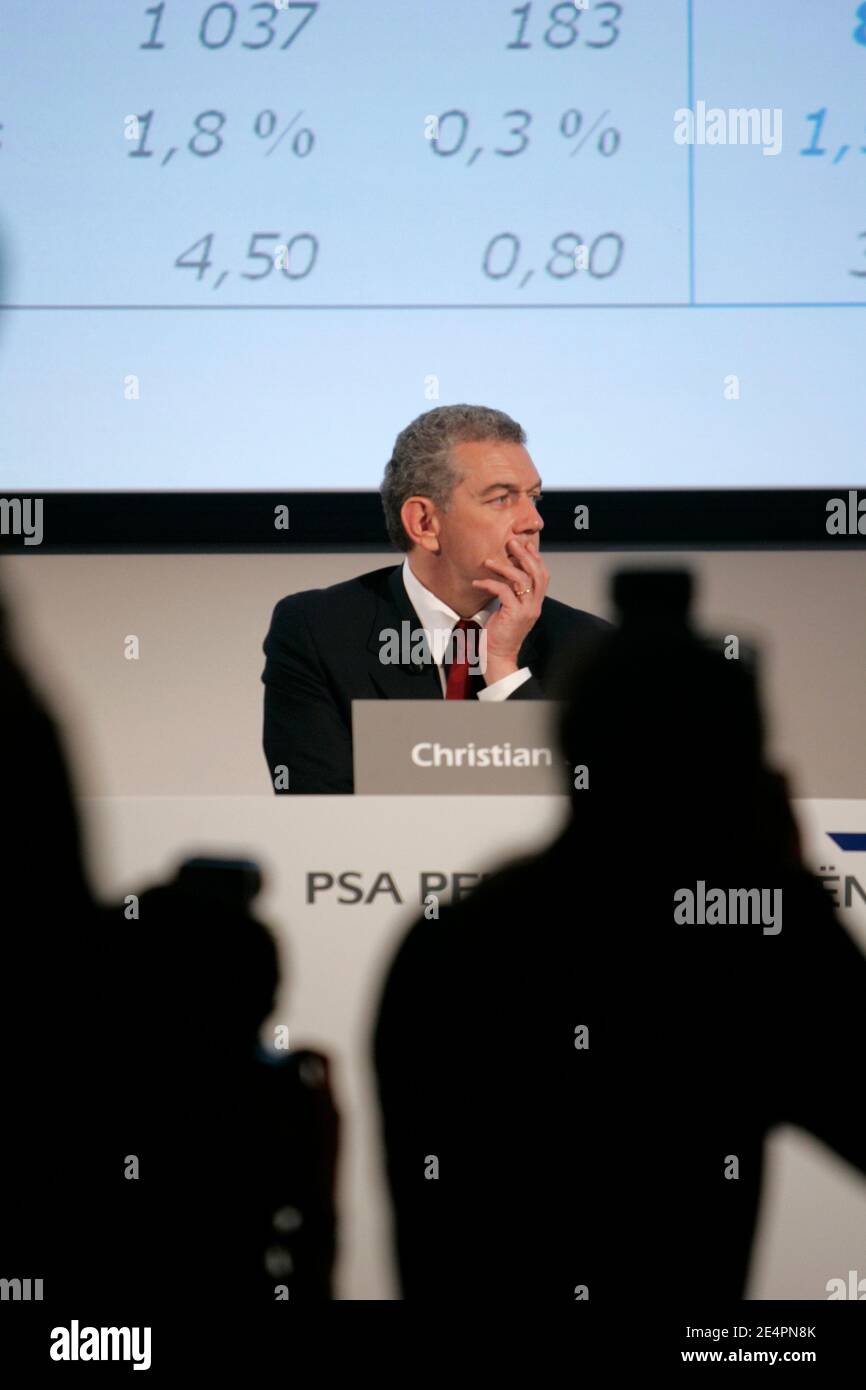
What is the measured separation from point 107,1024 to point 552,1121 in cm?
80

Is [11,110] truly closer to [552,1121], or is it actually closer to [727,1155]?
[552,1121]

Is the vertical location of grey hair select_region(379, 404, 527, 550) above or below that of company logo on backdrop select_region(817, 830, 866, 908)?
above

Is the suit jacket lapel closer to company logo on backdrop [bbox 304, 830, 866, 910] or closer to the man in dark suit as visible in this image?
the man in dark suit

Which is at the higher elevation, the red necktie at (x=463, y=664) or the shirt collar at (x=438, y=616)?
the shirt collar at (x=438, y=616)

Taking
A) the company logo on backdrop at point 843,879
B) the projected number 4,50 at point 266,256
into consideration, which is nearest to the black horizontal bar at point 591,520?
the projected number 4,50 at point 266,256

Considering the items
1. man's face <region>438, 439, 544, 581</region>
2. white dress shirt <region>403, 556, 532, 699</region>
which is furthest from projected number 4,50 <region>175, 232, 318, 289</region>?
white dress shirt <region>403, 556, 532, 699</region>

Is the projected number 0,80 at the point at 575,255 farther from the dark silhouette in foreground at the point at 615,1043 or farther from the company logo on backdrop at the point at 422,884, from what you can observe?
the company logo on backdrop at the point at 422,884

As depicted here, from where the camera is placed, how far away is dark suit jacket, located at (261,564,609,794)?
2971mm

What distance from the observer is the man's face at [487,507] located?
9.78ft

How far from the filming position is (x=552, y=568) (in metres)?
2.98

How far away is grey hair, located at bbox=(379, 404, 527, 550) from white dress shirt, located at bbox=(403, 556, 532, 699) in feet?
0.33

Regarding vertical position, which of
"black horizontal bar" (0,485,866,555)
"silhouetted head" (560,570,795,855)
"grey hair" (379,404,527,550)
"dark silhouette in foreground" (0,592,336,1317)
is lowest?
"dark silhouette in foreground" (0,592,336,1317)

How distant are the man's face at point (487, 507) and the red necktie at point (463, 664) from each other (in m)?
0.10
